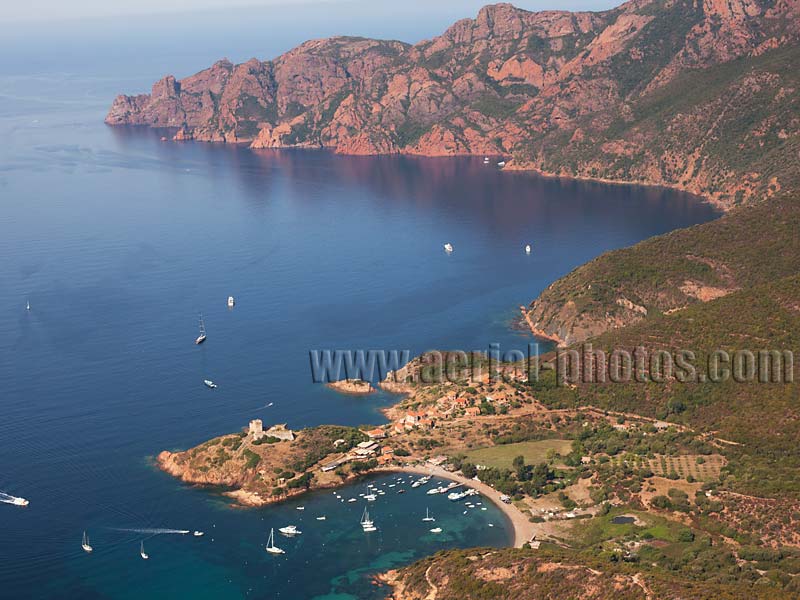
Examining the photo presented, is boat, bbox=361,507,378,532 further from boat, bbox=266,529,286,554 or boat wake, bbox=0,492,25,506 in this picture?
boat wake, bbox=0,492,25,506

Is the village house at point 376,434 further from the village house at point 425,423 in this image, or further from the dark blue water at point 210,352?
the dark blue water at point 210,352

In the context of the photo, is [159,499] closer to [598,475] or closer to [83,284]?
[598,475]

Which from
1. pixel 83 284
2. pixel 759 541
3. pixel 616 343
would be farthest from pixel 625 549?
pixel 83 284

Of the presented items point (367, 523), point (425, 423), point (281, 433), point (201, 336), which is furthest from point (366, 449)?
point (201, 336)

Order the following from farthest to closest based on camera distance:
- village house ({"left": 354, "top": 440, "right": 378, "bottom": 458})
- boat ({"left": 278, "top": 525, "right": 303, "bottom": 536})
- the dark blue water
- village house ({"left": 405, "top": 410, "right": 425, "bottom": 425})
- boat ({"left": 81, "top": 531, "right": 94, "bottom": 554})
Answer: village house ({"left": 405, "top": 410, "right": 425, "bottom": 425})
village house ({"left": 354, "top": 440, "right": 378, "bottom": 458})
boat ({"left": 278, "top": 525, "right": 303, "bottom": 536})
boat ({"left": 81, "top": 531, "right": 94, "bottom": 554})
the dark blue water

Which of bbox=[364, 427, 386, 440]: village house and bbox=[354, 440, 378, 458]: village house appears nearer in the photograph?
bbox=[354, 440, 378, 458]: village house

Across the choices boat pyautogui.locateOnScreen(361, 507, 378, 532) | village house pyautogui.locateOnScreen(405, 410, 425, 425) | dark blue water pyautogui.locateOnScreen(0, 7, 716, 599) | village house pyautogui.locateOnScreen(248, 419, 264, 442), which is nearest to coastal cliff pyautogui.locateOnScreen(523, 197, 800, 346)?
dark blue water pyautogui.locateOnScreen(0, 7, 716, 599)

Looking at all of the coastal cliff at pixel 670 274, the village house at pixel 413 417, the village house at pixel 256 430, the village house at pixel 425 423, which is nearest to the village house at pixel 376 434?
the village house at pixel 413 417

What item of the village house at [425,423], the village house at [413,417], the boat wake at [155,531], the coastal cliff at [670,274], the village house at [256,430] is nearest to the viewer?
the boat wake at [155,531]
